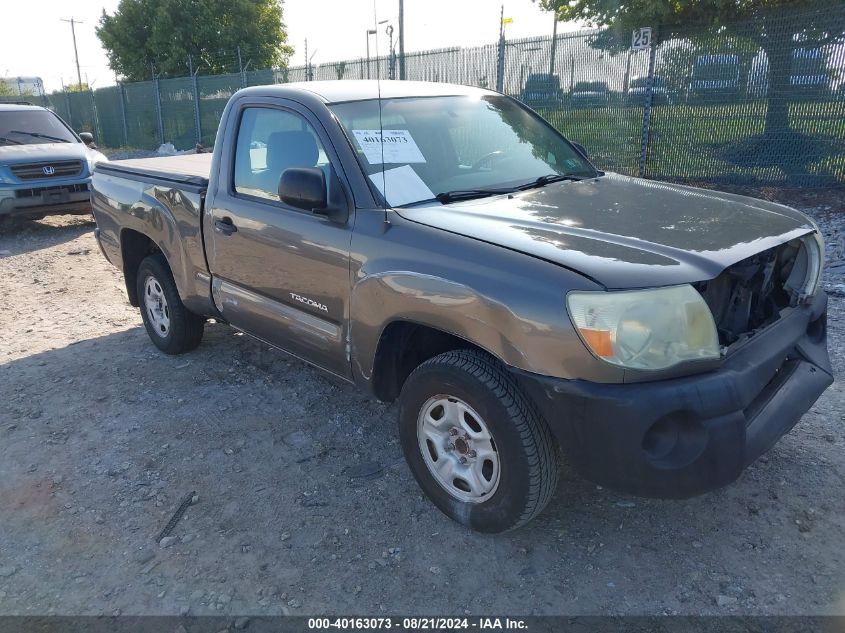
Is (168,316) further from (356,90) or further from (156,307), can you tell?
(356,90)

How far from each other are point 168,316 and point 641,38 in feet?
26.4

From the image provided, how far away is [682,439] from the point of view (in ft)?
7.63

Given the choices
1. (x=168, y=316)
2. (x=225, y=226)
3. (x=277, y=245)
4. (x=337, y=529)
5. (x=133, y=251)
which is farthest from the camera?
(x=133, y=251)

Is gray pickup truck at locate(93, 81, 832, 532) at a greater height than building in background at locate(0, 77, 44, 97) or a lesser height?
lesser

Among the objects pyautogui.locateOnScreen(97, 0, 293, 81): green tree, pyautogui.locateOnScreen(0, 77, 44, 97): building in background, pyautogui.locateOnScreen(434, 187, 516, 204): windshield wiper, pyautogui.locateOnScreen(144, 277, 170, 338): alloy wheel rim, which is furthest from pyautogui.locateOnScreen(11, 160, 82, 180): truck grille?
pyautogui.locateOnScreen(0, 77, 44, 97): building in background

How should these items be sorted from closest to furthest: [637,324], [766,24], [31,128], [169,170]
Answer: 1. [637,324]
2. [169,170]
3. [766,24]
4. [31,128]

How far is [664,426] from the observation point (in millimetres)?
2348

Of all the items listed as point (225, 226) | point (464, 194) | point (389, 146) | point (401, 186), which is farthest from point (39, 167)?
point (464, 194)

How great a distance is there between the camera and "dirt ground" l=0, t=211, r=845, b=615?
2572mm

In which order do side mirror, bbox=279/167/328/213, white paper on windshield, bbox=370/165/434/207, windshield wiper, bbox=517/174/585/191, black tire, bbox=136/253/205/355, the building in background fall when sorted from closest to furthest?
side mirror, bbox=279/167/328/213, white paper on windshield, bbox=370/165/434/207, windshield wiper, bbox=517/174/585/191, black tire, bbox=136/253/205/355, the building in background

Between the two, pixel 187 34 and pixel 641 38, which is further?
pixel 187 34

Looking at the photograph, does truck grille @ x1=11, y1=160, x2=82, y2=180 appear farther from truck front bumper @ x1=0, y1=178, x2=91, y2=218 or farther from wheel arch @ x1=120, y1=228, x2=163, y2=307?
wheel arch @ x1=120, y1=228, x2=163, y2=307

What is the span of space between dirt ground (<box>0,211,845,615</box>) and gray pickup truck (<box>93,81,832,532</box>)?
31cm

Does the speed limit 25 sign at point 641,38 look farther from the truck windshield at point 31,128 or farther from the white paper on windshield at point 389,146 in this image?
the truck windshield at point 31,128
